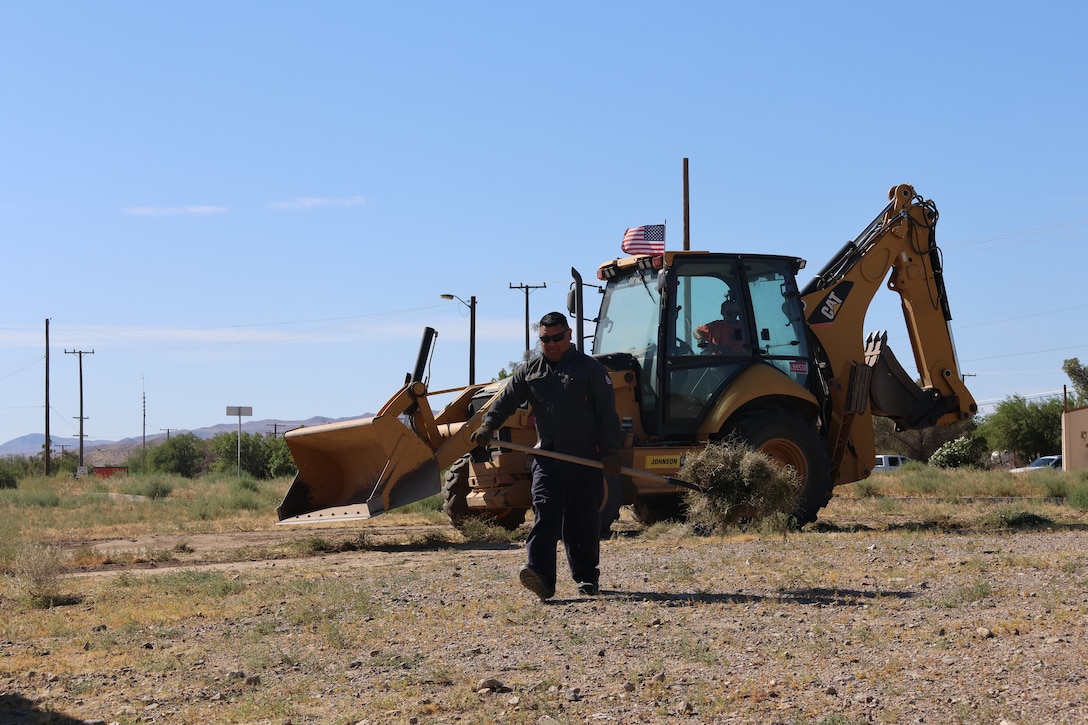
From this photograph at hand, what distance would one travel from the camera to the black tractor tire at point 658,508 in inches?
618

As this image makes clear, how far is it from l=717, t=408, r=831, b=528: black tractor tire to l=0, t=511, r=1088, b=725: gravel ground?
3.28 m

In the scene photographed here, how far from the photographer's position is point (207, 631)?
887cm

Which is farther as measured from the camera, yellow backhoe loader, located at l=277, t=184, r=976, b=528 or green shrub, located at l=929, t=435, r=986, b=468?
green shrub, located at l=929, t=435, r=986, b=468

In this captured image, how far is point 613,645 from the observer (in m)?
7.34

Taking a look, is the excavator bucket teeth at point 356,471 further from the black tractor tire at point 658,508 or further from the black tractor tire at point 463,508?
the black tractor tire at point 658,508

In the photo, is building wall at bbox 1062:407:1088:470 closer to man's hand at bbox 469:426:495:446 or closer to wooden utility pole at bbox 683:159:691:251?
wooden utility pole at bbox 683:159:691:251

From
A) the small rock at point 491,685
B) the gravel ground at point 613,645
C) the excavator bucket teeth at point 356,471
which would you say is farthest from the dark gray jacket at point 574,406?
the excavator bucket teeth at point 356,471

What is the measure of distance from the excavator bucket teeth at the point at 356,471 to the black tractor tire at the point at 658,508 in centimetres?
275

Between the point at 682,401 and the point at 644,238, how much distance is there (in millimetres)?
3887

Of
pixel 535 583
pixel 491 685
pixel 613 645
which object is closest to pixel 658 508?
pixel 535 583

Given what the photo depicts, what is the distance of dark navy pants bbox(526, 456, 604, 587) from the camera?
30.8ft

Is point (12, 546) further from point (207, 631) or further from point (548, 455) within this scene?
point (548, 455)

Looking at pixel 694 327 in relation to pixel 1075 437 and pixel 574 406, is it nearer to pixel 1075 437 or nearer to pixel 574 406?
pixel 574 406

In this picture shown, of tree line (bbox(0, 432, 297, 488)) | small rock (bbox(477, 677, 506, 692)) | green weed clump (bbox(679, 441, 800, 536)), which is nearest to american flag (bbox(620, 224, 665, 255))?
green weed clump (bbox(679, 441, 800, 536))
